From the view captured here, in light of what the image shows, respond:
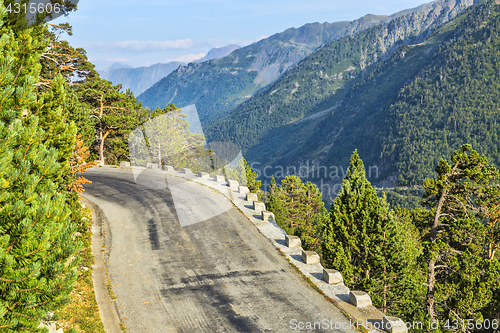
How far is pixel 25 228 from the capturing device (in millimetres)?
5492

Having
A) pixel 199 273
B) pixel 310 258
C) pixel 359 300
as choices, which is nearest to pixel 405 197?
pixel 310 258

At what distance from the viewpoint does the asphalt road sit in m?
11.0

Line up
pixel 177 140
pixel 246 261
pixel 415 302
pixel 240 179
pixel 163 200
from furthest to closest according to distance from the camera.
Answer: pixel 177 140 < pixel 240 179 < pixel 163 200 < pixel 415 302 < pixel 246 261

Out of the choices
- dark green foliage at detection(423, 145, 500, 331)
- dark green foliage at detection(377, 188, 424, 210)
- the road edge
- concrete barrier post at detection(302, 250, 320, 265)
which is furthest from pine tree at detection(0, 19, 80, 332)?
dark green foliage at detection(377, 188, 424, 210)

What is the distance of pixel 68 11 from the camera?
2134cm

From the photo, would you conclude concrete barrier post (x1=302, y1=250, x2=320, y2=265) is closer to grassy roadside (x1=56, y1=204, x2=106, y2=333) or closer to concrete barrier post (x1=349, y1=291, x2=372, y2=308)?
concrete barrier post (x1=349, y1=291, x2=372, y2=308)

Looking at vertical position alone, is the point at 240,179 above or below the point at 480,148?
above

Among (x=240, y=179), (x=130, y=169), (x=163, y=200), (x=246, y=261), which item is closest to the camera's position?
(x=246, y=261)

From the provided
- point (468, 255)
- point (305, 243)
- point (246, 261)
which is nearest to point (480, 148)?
point (305, 243)

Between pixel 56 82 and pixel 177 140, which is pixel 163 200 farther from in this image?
pixel 177 140

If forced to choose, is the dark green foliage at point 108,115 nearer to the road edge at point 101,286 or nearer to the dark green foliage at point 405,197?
the road edge at point 101,286

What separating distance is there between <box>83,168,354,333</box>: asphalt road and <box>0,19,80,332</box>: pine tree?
5207 mm

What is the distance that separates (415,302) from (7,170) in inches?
901

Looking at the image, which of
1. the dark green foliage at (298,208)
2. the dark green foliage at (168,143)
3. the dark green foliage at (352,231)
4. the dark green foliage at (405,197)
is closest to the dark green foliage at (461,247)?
the dark green foliage at (352,231)
